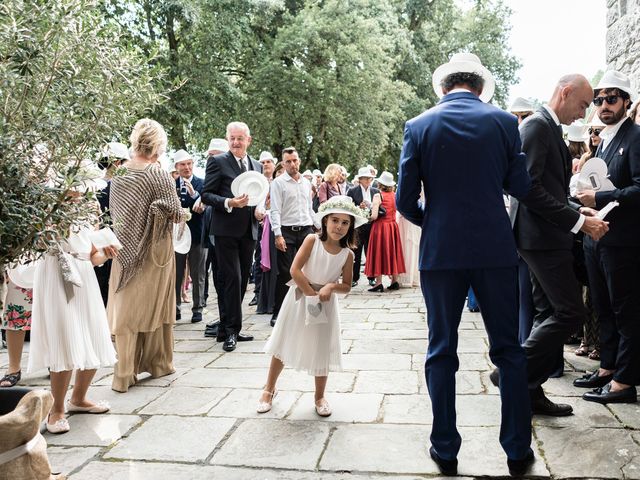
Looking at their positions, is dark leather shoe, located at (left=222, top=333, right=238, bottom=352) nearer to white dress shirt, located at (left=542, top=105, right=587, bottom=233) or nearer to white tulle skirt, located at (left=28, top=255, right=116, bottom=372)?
white tulle skirt, located at (left=28, top=255, right=116, bottom=372)

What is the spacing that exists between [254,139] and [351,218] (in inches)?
670

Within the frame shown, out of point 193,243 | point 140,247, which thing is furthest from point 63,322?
point 193,243

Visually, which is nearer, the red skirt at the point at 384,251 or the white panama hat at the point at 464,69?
the white panama hat at the point at 464,69

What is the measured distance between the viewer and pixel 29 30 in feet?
6.73

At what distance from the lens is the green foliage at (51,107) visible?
2086mm

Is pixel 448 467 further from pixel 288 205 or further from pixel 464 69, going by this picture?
pixel 288 205

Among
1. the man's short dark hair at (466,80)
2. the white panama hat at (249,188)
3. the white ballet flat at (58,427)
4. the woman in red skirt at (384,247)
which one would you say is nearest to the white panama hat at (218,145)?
the white panama hat at (249,188)

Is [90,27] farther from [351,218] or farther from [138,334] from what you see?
[138,334]

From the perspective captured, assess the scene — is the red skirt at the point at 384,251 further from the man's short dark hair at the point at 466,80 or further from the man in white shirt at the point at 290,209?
the man's short dark hair at the point at 466,80

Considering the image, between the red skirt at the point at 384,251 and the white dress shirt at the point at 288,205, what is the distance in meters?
3.45

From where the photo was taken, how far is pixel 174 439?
3.47 m

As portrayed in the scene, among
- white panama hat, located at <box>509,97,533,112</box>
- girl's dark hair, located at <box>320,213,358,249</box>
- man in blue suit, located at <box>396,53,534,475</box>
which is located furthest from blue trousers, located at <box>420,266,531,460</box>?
white panama hat, located at <box>509,97,533,112</box>

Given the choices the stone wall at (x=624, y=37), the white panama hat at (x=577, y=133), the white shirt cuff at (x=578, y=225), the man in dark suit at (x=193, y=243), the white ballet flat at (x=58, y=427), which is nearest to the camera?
the white shirt cuff at (x=578, y=225)

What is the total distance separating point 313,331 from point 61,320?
1619 millimetres
